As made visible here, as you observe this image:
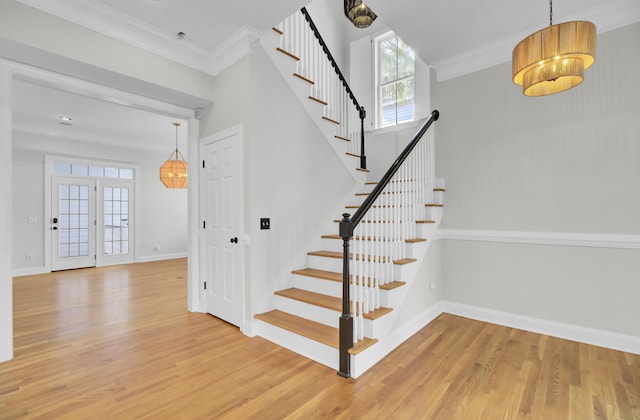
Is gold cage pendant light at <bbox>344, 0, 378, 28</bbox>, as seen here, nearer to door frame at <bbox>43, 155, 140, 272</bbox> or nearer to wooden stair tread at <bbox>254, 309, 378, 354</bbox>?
wooden stair tread at <bbox>254, 309, 378, 354</bbox>

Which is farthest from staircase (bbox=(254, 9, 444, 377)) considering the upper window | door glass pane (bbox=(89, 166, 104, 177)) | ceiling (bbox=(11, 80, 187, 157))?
door glass pane (bbox=(89, 166, 104, 177))

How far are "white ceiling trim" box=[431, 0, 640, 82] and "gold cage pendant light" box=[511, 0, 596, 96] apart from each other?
5.14 ft

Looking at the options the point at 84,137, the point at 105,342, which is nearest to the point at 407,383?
the point at 105,342

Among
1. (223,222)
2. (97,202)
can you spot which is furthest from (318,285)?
(97,202)

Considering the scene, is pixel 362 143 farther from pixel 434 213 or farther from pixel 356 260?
pixel 356 260

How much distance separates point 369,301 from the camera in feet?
8.30

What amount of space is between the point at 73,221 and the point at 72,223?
48 millimetres

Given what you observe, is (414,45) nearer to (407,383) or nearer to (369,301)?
(369,301)

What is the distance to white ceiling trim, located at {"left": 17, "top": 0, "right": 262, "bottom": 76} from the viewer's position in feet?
7.98

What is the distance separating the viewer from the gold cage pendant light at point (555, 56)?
1.53m

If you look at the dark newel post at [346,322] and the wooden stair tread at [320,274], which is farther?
the wooden stair tread at [320,274]

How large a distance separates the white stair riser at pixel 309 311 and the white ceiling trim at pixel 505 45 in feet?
10.4

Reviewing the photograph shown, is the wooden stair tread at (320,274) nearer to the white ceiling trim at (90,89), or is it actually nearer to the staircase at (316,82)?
the staircase at (316,82)

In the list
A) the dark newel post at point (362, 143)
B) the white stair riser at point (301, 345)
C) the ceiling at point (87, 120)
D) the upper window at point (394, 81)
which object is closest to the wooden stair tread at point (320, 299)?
the white stair riser at point (301, 345)
